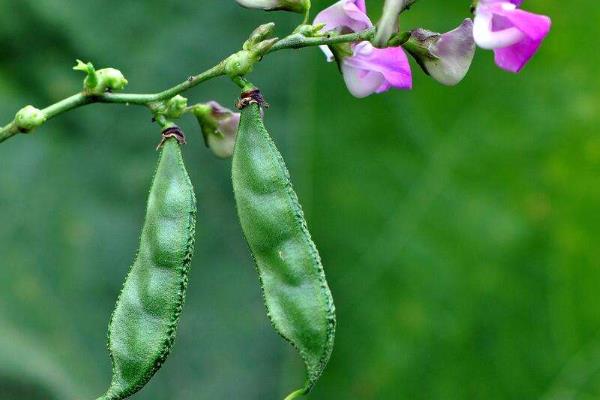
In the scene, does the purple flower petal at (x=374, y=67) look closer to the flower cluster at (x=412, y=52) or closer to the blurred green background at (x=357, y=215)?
the flower cluster at (x=412, y=52)

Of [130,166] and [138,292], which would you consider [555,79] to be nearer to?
[130,166]

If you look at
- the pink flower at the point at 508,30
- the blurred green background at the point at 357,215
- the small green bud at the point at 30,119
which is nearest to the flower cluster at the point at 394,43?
the pink flower at the point at 508,30

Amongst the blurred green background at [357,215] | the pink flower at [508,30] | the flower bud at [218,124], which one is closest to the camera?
the pink flower at [508,30]

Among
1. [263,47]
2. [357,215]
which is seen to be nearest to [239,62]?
[263,47]

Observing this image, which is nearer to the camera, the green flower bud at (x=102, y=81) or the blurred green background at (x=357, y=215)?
the green flower bud at (x=102, y=81)

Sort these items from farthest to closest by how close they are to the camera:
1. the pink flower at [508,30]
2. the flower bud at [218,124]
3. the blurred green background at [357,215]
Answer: the blurred green background at [357,215] → the flower bud at [218,124] → the pink flower at [508,30]

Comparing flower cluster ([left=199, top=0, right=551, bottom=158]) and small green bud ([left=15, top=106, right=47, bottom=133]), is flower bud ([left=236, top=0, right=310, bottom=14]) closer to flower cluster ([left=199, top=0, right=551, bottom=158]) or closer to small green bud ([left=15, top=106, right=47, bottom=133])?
flower cluster ([left=199, top=0, right=551, bottom=158])

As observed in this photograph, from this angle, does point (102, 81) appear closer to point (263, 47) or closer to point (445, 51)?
point (263, 47)
